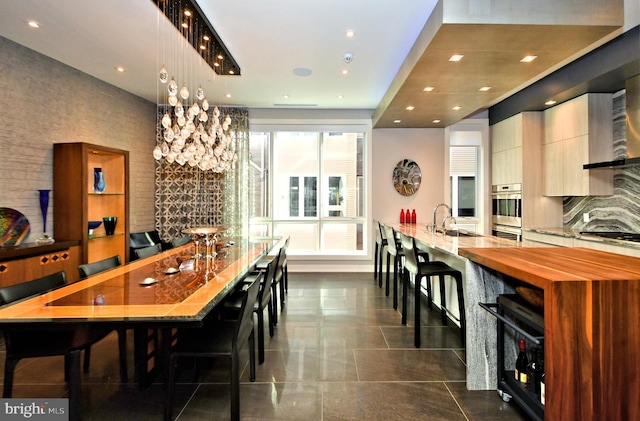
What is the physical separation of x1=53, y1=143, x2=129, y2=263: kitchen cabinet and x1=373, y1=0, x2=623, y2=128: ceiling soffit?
390cm

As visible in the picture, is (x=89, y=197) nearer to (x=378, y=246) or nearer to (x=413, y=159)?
(x=378, y=246)

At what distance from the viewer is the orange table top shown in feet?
5.02

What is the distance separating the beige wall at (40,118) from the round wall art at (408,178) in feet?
15.1

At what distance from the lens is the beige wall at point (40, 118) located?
3.40 metres

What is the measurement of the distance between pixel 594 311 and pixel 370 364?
1.66m

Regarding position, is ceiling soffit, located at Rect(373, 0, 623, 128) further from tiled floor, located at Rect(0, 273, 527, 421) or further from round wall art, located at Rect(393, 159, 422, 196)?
tiled floor, located at Rect(0, 273, 527, 421)

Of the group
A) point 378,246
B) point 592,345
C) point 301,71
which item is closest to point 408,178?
point 378,246

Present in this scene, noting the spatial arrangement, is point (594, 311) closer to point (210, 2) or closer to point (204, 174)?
point (210, 2)

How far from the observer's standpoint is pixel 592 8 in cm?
243

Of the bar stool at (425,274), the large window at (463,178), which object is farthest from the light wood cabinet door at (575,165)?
the bar stool at (425,274)

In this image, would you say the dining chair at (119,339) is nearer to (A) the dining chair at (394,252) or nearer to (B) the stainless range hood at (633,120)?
(A) the dining chair at (394,252)

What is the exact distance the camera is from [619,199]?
4.00m

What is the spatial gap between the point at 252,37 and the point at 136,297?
2762 millimetres

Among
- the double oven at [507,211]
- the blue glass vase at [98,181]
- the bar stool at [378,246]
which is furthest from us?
the bar stool at [378,246]
